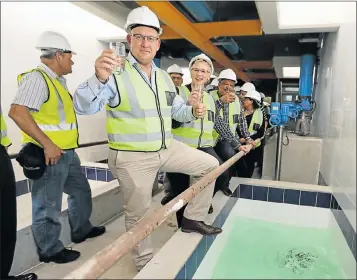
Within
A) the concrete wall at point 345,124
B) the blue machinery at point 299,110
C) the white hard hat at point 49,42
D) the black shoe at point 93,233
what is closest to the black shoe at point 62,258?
the black shoe at point 93,233

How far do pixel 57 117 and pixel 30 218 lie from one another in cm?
88

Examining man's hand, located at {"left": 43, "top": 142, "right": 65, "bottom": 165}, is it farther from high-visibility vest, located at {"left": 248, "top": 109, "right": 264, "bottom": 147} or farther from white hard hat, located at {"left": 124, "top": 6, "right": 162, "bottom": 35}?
high-visibility vest, located at {"left": 248, "top": 109, "right": 264, "bottom": 147}

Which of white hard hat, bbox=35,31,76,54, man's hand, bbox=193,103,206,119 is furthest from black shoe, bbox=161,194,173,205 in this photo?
white hard hat, bbox=35,31,76,54

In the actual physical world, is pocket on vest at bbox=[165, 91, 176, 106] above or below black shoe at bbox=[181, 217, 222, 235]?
above

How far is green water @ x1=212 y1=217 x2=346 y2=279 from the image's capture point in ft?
5.80

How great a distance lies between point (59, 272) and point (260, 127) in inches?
142

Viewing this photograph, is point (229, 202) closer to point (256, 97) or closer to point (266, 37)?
point (256, 97)

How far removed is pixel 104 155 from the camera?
470 cm

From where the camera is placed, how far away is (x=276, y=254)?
210 centimetres

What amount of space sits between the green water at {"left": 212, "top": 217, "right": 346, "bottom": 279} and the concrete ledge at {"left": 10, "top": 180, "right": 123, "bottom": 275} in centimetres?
117

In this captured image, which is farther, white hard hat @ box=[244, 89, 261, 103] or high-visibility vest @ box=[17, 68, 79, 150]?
white hard hat @ box=[244, 89, 261, 103]

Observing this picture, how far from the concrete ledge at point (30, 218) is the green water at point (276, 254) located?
1.17 m

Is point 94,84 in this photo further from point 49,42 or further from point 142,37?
point 49,42

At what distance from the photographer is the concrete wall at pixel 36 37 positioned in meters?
2.94
